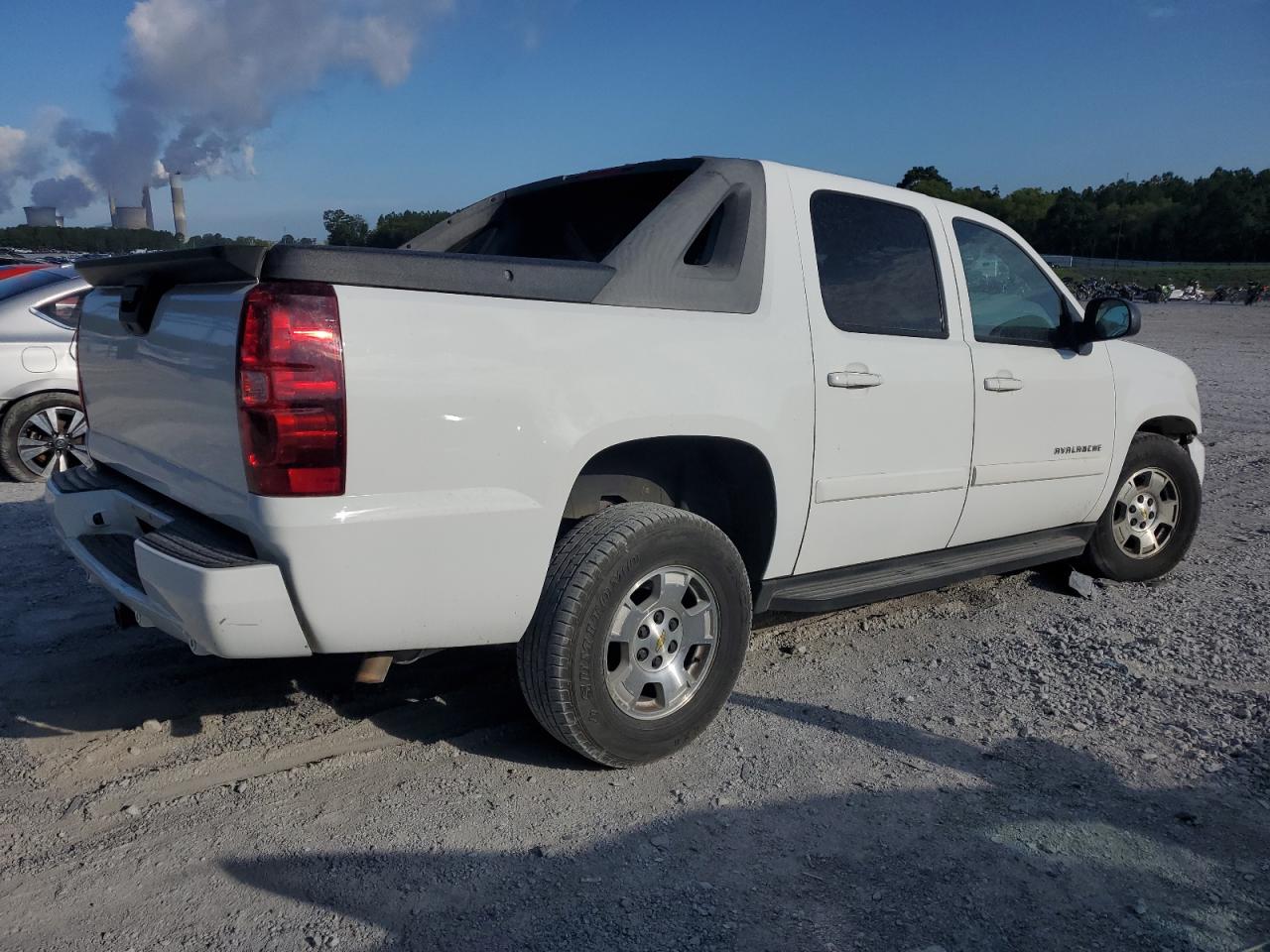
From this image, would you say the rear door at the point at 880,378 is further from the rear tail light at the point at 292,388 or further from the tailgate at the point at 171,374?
the tailgate at the point at 171,374

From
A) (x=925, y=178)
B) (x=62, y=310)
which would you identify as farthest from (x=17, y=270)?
(x=925, y=178)

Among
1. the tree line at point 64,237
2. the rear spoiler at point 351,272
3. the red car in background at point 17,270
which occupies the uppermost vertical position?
the tree line at point 64,237

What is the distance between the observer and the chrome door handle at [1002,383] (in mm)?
4254

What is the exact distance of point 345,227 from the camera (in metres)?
6.16

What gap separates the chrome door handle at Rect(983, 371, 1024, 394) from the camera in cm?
425

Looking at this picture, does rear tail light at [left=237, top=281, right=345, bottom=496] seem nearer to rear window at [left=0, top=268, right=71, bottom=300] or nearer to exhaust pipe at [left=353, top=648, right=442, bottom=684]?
exhaust pipe at [left=353, top=648, right=442, bottom=684]

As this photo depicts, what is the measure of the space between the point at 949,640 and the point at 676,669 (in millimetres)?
1795

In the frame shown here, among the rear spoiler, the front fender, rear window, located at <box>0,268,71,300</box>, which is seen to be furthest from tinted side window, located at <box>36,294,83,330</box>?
the front fender

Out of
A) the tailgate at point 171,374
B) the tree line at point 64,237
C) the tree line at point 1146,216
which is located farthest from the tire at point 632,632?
the tree line at point 1146,216

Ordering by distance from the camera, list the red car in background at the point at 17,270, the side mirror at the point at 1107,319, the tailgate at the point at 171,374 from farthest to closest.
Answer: the red car in background at the point at 17,270, the side mirror at the point at 1107,319, the tailgate at the point at 171,374

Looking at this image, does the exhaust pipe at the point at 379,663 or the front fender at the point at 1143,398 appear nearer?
the exhaust pipe at the point at 379,663

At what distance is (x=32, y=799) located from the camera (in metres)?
3.05

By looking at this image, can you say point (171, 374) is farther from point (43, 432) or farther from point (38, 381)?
point (43, 432)

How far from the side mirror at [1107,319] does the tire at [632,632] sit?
232cm
